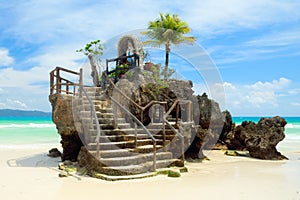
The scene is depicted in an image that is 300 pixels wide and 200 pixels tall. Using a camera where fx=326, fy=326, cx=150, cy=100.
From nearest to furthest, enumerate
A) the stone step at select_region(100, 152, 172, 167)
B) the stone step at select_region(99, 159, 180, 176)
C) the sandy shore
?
the sandy shore < the stone step at select_region(99, 159, 180, 176) < the stone step at select_region(100, 152, 172, 167)

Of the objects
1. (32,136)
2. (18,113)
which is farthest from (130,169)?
(18,113)

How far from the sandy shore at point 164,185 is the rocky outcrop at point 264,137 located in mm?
2935

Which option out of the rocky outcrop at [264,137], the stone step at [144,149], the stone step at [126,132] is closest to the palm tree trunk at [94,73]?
the stone step at [126,132]

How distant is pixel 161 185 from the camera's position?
8703mm

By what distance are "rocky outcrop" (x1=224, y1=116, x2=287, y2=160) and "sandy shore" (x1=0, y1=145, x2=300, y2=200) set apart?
9.63 feet

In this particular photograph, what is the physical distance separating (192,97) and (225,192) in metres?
8.05

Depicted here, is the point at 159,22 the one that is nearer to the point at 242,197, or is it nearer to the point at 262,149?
the point at 262,149

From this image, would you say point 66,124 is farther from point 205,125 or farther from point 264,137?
point 264,137

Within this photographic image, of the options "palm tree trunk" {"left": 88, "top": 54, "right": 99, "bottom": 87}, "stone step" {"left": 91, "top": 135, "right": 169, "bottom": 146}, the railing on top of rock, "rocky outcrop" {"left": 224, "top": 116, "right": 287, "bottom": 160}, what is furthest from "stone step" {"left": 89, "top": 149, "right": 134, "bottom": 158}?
"palm tree trunk" {"left": 88, "top": 54, "right": 99, "bottom": 87}

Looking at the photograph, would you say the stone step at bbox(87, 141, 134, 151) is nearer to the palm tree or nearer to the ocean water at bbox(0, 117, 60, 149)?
the palm tree

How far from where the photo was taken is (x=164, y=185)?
28.6 ft

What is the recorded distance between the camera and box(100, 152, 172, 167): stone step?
9648 millimetres

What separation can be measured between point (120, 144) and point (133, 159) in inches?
36.8

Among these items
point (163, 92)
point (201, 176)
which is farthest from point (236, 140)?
point (201, 176)
